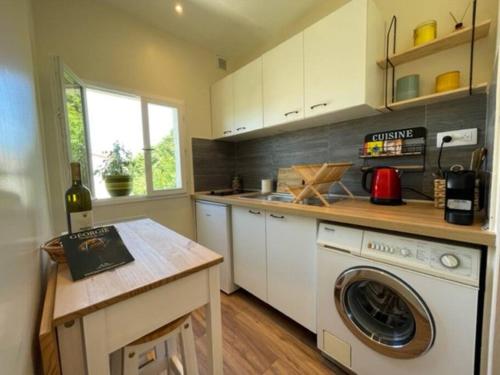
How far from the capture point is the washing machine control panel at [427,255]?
0.80 meters

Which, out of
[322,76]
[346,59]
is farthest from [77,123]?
[346,59]

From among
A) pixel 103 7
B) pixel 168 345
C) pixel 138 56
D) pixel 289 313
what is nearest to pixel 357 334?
pixel 289 313

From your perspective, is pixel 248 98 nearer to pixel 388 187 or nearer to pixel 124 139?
pixel 124 139

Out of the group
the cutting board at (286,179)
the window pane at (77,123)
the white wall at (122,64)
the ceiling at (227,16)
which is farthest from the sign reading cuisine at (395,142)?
the window pane at (77,123)

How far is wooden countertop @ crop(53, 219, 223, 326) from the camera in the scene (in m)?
0.54

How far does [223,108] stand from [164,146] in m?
0.78

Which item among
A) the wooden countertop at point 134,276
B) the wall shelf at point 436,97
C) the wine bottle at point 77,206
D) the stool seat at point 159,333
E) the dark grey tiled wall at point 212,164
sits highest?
the wall shelf at point 436,97

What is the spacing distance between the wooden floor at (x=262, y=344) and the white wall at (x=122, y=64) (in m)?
1.04

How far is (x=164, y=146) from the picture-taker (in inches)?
87.3

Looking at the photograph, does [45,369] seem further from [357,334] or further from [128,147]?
[128,147]

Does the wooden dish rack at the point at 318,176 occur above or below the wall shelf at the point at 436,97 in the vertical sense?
below

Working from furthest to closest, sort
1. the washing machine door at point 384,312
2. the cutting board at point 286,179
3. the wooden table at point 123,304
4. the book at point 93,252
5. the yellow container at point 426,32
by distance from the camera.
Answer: the cutting board at point 286,179 → the yellow container at point 426,32 → the washing machine door at point 384,312 → the book at point 93,252 → the wooden table at point 123,304

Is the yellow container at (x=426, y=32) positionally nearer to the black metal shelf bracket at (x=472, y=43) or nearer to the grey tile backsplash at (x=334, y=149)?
the black metal shelf bracket at (x=472, y=43)

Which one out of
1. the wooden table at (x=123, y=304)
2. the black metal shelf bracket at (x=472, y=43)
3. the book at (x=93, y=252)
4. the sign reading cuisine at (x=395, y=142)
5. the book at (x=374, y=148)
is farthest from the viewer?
the book at (x=374, y=148)
